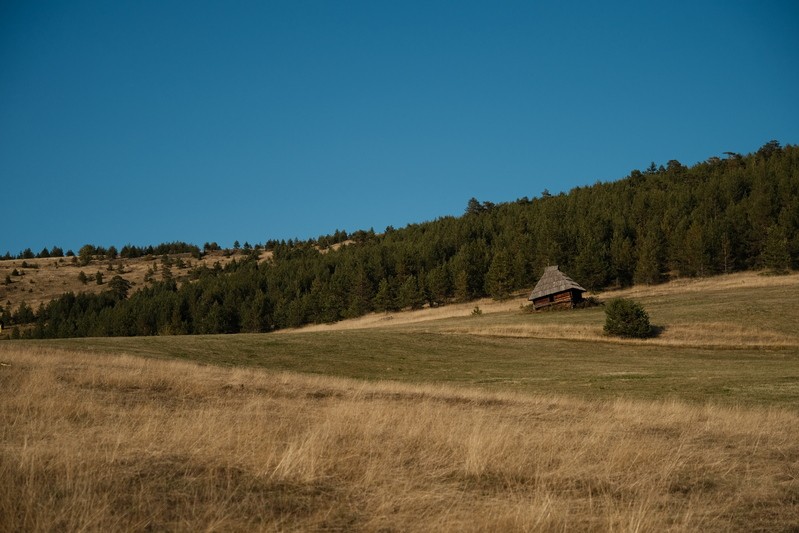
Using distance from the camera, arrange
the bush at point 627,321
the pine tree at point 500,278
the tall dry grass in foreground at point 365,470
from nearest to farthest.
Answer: the tall dry grass in foreground at point 365,470, the bush at point 627,321, the pine tree at point 500,278

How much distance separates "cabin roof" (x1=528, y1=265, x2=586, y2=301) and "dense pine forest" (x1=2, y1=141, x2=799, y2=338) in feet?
49.9

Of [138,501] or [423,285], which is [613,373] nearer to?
[138,501]

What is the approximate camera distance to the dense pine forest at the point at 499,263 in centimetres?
8444

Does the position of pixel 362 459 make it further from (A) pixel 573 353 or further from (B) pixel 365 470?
(A) pixel 573 353

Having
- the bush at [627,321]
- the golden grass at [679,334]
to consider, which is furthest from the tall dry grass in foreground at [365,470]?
the bush at [627,321]

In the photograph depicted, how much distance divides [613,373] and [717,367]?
7.51 metres

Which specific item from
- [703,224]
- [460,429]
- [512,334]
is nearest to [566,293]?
[512,334]

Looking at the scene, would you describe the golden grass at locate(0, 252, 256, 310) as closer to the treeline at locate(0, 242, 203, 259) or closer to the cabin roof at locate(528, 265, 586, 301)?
the treeline at locate(0, 242, 203, 259)

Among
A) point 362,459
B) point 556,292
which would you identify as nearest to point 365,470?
point 362,459

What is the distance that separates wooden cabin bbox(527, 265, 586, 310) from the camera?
6581 cm

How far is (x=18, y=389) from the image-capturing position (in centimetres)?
1099

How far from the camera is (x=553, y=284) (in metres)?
67.0

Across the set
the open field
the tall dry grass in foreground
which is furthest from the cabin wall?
the tall dry grass in foreground

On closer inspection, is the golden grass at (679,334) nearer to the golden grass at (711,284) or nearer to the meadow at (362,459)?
the golden grass at (711,284)
